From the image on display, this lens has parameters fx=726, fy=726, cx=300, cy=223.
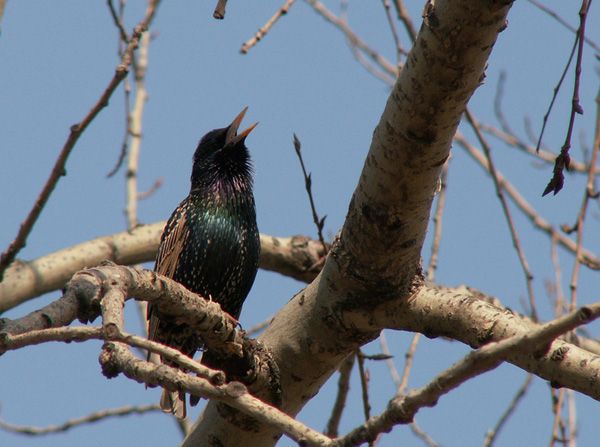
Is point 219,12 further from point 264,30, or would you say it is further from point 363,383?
point 363,383

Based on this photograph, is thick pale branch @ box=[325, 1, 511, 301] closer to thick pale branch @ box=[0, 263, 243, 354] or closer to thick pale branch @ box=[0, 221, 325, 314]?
thick pale branch @ box=[0, 263, 243, 354]

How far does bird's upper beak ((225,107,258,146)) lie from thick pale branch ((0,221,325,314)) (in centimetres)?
77

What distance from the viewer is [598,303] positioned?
120cm

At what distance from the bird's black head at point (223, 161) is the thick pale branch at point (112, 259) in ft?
1.49

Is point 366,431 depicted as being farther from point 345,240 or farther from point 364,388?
point 364,388

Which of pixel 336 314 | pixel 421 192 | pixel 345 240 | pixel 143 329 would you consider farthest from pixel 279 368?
pixel 143 329

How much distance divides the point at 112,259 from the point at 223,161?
4.02 ft

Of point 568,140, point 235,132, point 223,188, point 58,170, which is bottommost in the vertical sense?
point 568,140

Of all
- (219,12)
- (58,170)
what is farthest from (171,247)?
(219,12)

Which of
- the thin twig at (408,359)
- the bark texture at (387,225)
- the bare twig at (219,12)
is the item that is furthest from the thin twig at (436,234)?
the bare twig at (219,12)

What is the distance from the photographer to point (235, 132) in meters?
4.95

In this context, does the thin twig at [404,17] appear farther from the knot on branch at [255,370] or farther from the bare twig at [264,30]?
the knot on branch at [255,370]

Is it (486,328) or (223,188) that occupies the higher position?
(223,188)

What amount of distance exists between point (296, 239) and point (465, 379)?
3102 mm
